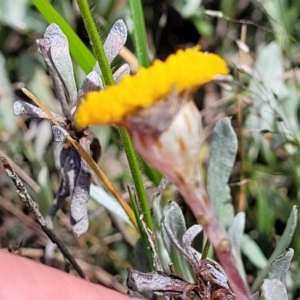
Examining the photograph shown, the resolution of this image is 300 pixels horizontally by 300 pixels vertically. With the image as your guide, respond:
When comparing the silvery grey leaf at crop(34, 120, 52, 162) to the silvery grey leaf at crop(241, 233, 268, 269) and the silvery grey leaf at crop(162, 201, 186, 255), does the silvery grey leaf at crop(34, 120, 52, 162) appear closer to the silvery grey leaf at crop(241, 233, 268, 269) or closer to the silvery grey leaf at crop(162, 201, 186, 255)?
the silvery grey leaf at crop(241, 233, 268, 269)

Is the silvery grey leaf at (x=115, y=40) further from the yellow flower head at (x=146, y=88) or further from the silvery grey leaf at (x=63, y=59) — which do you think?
the yellow flower head at (x=146, y=88)

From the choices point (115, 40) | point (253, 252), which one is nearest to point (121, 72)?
point (115, 40)

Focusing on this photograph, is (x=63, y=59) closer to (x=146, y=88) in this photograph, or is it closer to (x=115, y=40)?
(x=115, y=40)

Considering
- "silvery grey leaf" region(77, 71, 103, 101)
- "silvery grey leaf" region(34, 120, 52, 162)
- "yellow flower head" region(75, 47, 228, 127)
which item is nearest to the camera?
"yellow flower head" region(75, 47, 228, 127)

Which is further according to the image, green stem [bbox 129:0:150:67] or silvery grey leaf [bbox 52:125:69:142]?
green stem [bbox 129:0:150:67]

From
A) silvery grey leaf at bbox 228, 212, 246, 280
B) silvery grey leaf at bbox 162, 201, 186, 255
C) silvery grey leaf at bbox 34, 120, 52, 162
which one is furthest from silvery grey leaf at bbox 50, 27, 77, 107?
silvery grey leaf at bbox 34, 120, 52, 162

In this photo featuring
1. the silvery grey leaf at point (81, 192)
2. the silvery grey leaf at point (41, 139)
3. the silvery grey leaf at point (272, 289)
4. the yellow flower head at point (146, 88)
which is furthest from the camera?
the silvery grey leaf at point (41, 139)

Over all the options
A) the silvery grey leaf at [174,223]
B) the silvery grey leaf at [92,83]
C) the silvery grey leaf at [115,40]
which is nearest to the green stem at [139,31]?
the silvery grey leaf at [115,40]
